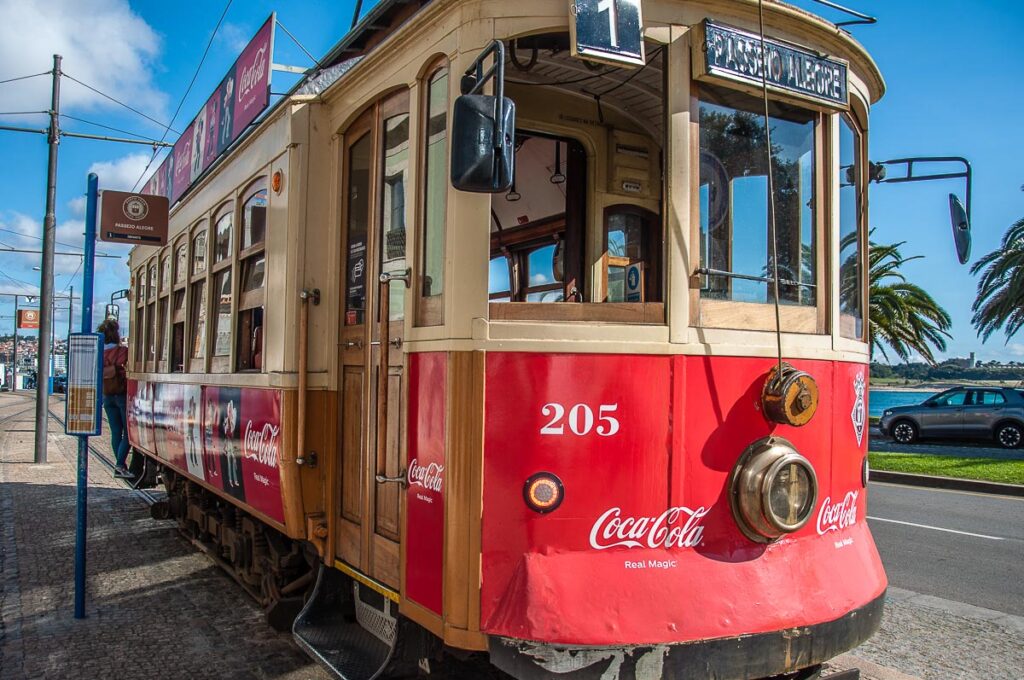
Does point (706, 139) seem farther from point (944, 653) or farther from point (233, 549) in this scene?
point (233, 549)

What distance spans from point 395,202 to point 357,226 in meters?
0.54

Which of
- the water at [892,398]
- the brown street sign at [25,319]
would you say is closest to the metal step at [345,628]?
the water at [892,398]

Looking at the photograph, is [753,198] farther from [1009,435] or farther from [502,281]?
[1009,435]

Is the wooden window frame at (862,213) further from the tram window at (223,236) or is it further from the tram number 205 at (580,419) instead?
the tram window at (223,236)

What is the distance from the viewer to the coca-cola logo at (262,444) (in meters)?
4.56

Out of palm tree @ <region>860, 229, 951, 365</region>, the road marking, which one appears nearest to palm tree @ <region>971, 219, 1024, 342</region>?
palm tree @ <region>860, 229, 951, 365</region>

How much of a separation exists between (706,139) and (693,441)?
1193mm

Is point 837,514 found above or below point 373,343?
below

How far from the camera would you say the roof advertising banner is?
5.41 m

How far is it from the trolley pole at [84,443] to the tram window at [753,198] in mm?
4209

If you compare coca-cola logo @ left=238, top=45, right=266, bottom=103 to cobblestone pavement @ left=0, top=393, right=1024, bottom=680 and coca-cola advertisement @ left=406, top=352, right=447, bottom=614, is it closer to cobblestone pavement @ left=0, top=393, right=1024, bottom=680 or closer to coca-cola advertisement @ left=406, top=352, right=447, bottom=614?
coca-cola advertisement @ left=406, top=352, right=447, bottom=614

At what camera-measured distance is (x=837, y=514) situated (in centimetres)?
354

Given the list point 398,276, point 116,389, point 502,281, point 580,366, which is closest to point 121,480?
point 116,389

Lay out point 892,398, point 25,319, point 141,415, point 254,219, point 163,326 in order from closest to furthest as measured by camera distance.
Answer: point 254,219 → point 163,326 → point 141,415 → point 25,319 → point 892,398
